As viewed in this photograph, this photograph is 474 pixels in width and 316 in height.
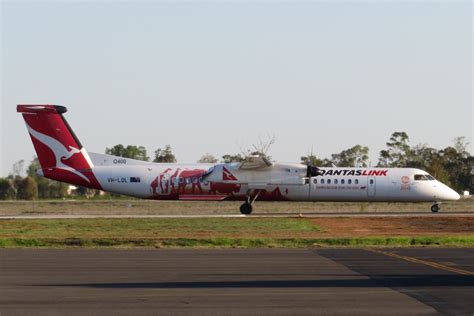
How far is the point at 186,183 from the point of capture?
1934 inches

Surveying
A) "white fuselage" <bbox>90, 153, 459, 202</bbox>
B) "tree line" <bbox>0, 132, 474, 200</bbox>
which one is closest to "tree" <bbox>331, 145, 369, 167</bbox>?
"tree line" <bbox>0, 132, 474, 200</bbox>

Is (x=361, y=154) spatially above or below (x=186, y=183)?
above

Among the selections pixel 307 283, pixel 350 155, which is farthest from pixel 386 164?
pixel 307 283

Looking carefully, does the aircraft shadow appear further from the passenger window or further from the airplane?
the passenger window

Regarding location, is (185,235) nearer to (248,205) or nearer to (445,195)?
(248,205)

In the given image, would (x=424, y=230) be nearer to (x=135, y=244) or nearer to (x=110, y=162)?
(x=135, y=244)

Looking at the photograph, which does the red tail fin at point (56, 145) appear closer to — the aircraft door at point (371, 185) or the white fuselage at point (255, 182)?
the white fuselage at point (255, 182)

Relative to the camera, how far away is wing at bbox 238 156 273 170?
48.7 meters

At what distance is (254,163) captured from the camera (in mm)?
49062

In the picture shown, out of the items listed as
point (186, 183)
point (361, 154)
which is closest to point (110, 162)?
point (186, 183)

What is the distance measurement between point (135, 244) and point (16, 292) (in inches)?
548

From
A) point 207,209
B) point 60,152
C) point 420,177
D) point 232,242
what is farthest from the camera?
point 207,209

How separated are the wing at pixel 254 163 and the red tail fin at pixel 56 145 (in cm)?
868

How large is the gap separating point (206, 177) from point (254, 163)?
2897mm
